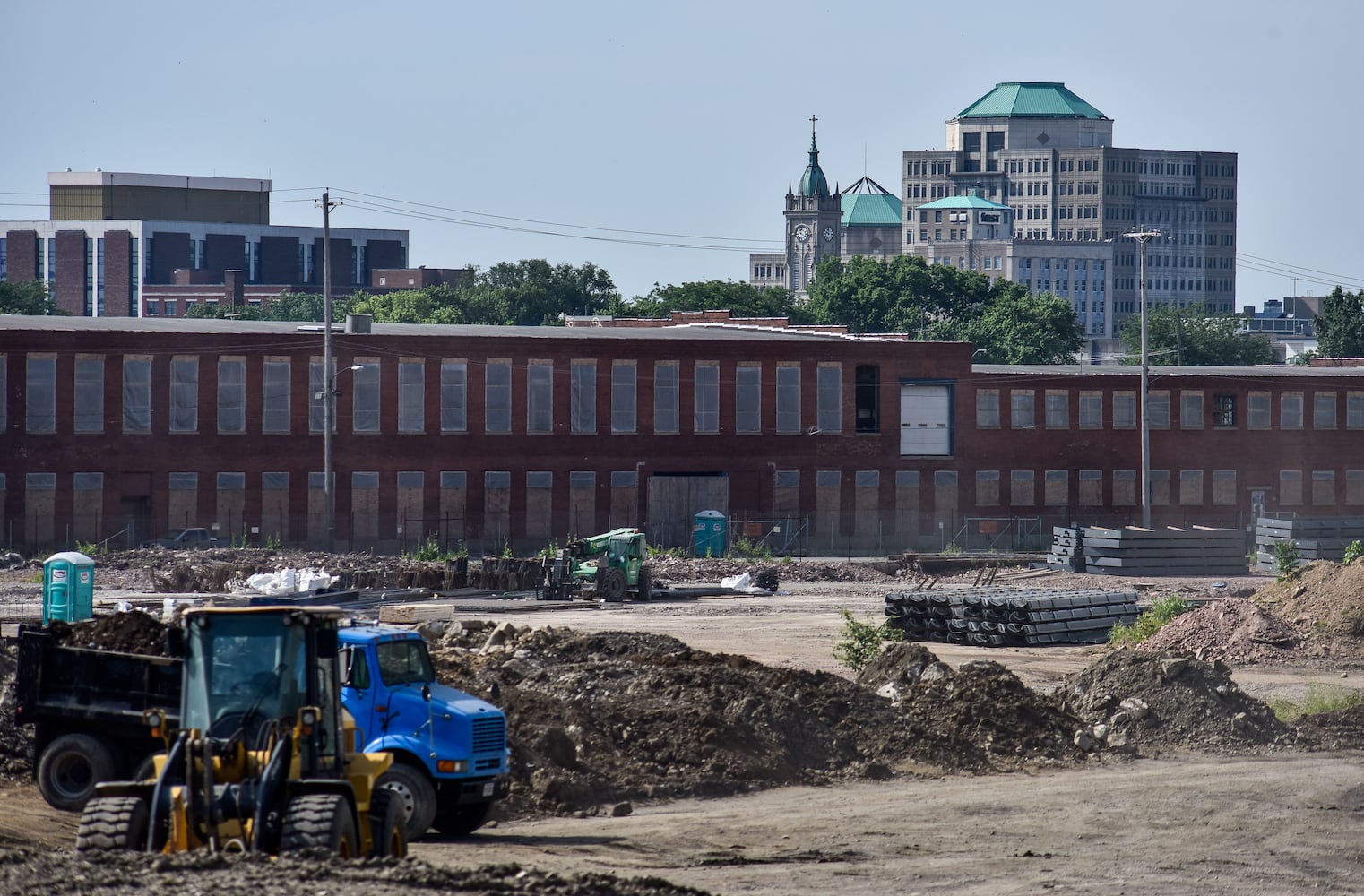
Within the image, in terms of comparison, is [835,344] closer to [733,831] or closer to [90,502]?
[90,502]

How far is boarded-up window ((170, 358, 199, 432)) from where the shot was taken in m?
64.3

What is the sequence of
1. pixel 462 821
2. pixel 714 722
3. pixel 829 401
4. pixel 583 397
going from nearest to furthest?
pixel 462 821, pixel 714 722, pixel 583 397, pixel 829 401

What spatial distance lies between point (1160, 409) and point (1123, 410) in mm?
2101

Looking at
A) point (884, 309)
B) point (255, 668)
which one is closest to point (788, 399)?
point (255, 668)

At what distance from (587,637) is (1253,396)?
56.2m

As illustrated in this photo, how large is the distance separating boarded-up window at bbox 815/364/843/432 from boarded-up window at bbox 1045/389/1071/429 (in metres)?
9.96

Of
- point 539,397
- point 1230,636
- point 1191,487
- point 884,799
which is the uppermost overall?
point 539,397

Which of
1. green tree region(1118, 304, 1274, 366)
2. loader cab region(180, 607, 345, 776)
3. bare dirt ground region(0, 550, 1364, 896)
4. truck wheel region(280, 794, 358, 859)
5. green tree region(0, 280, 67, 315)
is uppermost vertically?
green tree region(0, 280, 67, 315)

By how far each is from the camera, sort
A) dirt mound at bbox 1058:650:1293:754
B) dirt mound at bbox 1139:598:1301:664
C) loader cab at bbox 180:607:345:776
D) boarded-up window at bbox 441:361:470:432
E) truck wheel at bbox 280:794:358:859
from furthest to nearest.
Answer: boarded-up window at bbox 441:361:470:432, dirt mound at bbox 1139:598:1301:664, dirt mound at bbox 1058:650:1293:754, loader cab at bbox 180:607:345:776, truck wheel at bbox 280:794:358:859

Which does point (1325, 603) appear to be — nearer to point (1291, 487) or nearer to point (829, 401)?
point (829, 401)

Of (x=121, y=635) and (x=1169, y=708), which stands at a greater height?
(x=121, y=635)

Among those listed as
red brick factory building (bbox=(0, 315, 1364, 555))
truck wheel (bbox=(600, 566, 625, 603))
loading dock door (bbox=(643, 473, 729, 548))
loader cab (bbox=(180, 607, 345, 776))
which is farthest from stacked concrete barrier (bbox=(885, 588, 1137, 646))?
loading dock door (bbox=(643, 473, 729, 548))

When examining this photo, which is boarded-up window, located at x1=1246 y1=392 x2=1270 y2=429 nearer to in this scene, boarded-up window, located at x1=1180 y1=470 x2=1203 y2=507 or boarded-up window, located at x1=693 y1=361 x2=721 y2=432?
boarded-up window, located at x1=1180 y1=470 x2=1203 y2=507

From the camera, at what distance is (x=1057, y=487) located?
74875 millimetres
